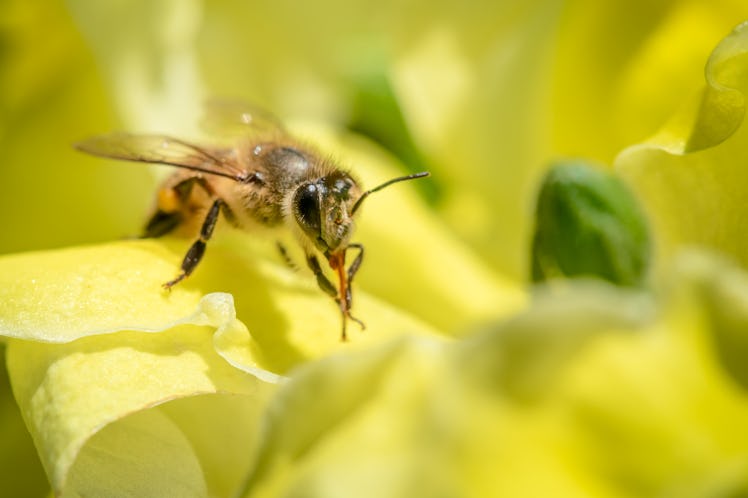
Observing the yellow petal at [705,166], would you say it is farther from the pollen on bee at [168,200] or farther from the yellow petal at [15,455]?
the yellow petal at [15,455]

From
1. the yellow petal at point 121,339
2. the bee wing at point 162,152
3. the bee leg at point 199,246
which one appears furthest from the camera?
the bee wing at point 162,152

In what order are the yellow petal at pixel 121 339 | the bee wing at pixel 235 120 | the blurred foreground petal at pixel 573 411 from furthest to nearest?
the bee wing at pixel 235 120, the yellow petal at pixel 121 339, the blurred foreground petal at pixel 573 411

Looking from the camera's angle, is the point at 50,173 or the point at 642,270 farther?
the point at 50,173

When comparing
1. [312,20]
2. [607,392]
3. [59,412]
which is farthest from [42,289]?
[312,20]

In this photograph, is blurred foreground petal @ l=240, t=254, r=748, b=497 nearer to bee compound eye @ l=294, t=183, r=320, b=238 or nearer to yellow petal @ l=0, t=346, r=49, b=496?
bee compound eye @ l=294, t=183, r=320, b=238

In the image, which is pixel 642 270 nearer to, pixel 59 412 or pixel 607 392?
pixel 607 392

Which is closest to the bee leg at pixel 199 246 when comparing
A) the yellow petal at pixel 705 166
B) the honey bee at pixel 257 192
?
the honey bee at pixel 257 192
